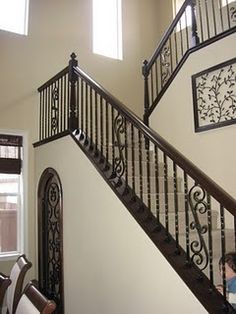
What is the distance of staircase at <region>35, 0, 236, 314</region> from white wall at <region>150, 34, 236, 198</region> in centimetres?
27

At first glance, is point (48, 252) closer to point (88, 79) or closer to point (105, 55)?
point (88, 79)

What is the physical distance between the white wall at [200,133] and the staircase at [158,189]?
0.89ft

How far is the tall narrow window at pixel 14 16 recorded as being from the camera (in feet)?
17.8

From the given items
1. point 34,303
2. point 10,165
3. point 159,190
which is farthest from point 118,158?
point 10,165

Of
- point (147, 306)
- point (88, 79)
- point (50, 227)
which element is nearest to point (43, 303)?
point (147, 306)

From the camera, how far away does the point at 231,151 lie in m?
4.04

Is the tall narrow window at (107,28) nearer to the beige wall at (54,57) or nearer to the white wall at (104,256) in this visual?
the beige wall at (54,57)

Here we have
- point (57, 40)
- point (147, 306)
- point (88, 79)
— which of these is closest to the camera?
point (147, 306)

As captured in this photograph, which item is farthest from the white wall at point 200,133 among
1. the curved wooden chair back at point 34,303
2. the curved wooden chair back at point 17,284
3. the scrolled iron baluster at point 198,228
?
the curved wooden chair back at point 34,303

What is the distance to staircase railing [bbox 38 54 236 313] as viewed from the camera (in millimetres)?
2406

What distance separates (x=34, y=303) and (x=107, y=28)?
18.6 feet

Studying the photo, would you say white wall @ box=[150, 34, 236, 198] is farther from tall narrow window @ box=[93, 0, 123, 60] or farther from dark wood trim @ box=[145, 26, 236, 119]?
tall narrow window @ box=[93, 0, 123, 60]

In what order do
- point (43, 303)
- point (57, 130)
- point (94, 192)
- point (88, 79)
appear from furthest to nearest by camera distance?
point (57, 130) < point (88, 79) < point (94, 192) < point (43, 303)

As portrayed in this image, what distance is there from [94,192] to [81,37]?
340cm
